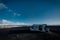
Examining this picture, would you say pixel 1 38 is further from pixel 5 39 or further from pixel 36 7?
pixel 36 7

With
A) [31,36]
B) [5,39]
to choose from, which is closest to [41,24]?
[31,36]

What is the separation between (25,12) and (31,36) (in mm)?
279

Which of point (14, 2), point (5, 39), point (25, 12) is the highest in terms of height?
point (14, 2)

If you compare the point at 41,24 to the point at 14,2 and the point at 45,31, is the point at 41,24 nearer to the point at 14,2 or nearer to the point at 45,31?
the point at 45,31

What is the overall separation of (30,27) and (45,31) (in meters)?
0.17

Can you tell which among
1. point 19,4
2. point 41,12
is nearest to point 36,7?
point 41,12

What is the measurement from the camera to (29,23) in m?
0.88

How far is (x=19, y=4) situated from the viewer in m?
0.88

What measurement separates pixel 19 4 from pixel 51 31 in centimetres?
47

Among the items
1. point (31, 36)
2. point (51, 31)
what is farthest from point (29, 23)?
point (51, 31)

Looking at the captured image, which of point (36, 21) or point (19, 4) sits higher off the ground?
point (19, 4)

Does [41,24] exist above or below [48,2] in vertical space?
below

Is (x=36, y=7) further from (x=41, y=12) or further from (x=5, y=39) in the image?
(x=5, y=39)

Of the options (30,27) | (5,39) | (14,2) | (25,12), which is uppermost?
(14,2)
